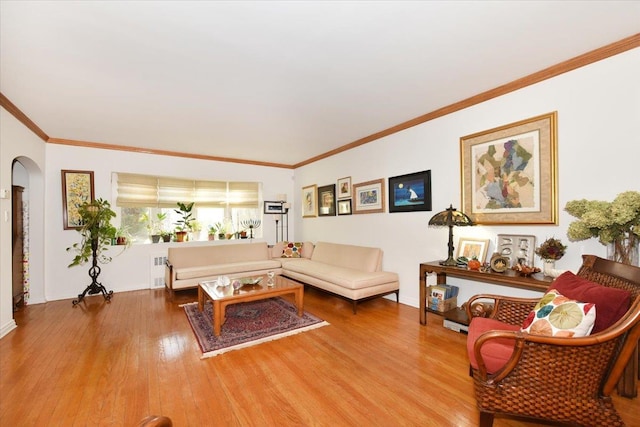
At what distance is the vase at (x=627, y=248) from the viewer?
2000mm

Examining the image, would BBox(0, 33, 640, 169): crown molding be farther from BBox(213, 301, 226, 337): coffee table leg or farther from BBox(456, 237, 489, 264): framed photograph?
BBox(213, 301, 226, 337): coffee table leg

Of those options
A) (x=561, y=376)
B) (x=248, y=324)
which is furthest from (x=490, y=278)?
(x=248, y=324)

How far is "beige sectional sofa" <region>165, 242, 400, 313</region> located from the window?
0.81m

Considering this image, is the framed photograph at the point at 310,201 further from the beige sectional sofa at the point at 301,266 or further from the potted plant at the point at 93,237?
the potted plant at the point at 93,237

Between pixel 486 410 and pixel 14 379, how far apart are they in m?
3.31

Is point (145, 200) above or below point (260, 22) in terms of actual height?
below

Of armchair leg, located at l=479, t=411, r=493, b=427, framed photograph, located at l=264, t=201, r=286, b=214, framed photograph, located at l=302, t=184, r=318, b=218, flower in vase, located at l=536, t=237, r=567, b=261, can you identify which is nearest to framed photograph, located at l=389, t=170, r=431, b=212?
flower in vase, located at l=536, t=237, r=567, b=261

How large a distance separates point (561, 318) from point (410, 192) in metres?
2.54

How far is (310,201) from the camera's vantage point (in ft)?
19.8

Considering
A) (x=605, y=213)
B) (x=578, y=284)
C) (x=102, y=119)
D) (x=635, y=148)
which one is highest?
(x=102, y=119)

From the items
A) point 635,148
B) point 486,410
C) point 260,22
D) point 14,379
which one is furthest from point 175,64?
point 635,148

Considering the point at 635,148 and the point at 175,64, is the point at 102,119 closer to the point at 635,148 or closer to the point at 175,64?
the point at 175,64

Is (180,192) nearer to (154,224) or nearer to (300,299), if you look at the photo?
(154,224)

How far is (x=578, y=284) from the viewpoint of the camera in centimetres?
167
